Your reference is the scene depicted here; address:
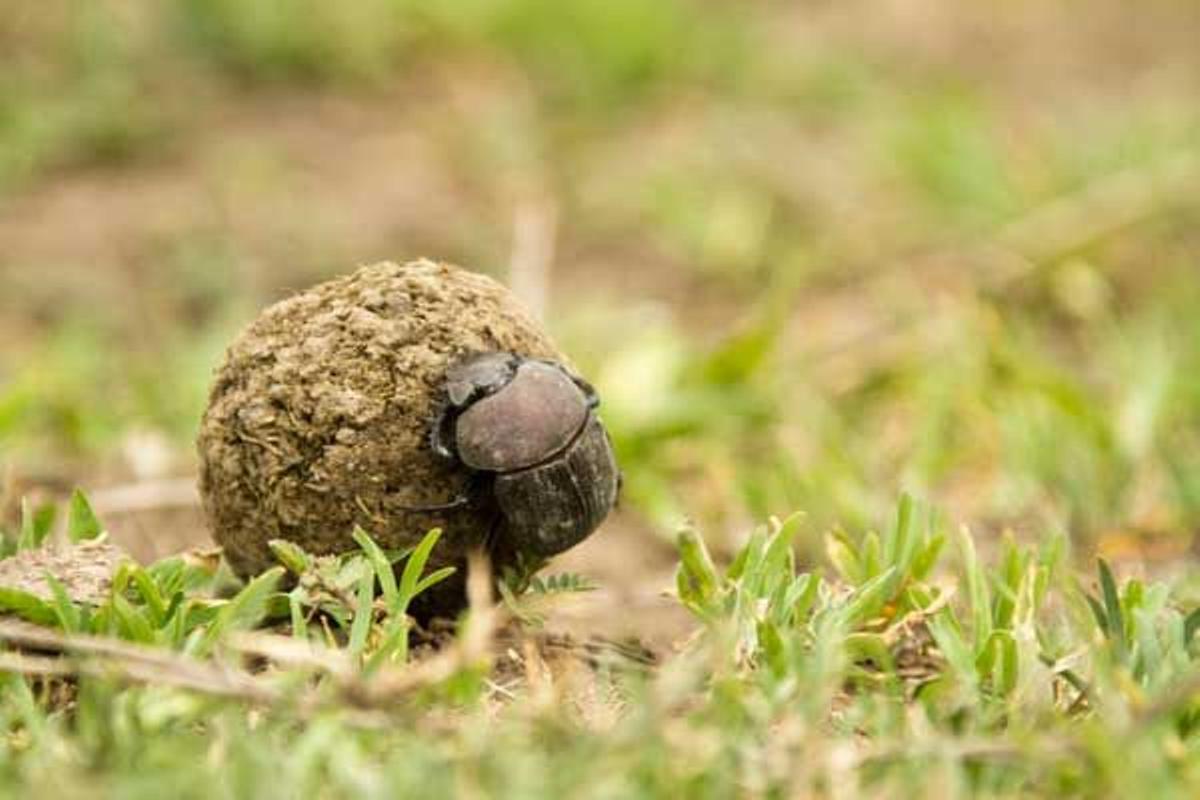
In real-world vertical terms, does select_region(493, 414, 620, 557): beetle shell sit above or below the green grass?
above

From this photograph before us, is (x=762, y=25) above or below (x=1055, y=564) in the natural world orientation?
above

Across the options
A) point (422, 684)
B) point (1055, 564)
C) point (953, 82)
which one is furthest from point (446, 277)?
point (953, 82)

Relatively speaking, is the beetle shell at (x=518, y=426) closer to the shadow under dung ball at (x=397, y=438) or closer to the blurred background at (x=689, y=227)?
the shadow under dung ball at (x=397, y=438)

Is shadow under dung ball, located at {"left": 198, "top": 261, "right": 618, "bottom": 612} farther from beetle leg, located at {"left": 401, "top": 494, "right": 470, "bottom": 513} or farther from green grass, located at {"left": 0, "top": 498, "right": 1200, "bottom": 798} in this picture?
green grass, located at {"left": 0, "top": 498, "right": 1200, "bottom": 798}

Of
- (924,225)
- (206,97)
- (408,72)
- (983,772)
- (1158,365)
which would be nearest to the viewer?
(983,772)

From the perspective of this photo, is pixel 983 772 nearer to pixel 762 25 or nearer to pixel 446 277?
pixel 446 277

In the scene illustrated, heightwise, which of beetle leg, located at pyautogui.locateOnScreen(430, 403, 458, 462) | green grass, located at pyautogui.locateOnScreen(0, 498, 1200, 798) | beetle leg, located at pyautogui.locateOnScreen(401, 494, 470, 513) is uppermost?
beetle leg, located at pyautogui.locateOnScreen(430, 403, 458, 462)

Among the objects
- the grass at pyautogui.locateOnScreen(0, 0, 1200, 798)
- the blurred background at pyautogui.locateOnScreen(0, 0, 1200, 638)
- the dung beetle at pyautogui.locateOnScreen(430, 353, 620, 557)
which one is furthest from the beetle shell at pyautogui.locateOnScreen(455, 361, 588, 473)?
the blurred background at pyautogui.locateOnScreen(0, 0, 1200, 638)

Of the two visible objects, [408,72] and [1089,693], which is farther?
[408,72]
